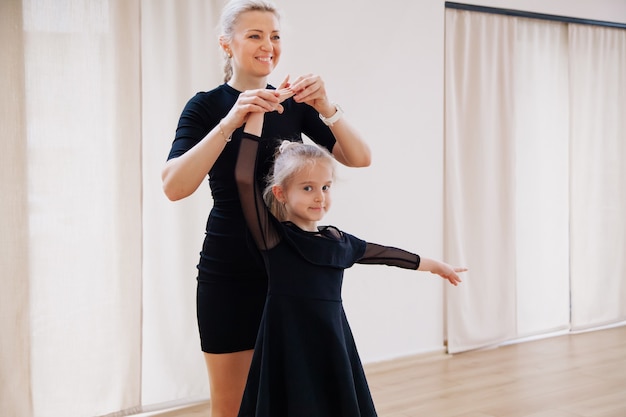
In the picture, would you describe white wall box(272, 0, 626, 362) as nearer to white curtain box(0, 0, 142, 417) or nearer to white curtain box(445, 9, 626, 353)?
white curtain box(445, 9, 626, 353)

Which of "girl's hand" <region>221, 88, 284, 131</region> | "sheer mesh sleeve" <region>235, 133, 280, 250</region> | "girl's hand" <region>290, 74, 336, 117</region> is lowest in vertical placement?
"sheer mesh sleeve" <region>235, 133, 280, 250</region>

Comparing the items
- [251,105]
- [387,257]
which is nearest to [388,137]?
[387,257]

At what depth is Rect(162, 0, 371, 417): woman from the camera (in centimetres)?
171

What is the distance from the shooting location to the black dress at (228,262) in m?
1.77

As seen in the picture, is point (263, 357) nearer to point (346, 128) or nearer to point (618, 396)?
point (346, 128)

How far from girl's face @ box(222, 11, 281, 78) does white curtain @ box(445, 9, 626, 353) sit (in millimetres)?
2917

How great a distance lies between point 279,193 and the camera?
182 centimetres

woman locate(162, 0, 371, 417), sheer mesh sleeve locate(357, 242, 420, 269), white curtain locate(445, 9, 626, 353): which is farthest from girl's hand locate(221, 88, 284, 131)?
white curtain locate(445, 9, 626, 353)

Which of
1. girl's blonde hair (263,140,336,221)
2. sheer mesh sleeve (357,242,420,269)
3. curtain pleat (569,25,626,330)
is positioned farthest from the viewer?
curtain pleat (569,25,626,330)

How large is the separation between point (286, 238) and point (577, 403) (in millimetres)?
2408

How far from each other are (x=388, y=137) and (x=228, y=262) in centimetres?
261

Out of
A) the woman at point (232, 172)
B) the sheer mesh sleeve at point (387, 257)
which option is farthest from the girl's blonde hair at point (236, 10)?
the sheer mesh sleeve at point (387, 257)

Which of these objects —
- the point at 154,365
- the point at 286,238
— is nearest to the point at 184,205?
the point at 154,365

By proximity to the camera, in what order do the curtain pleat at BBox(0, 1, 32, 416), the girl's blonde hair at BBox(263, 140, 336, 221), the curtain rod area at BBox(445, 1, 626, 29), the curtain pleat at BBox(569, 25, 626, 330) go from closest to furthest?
the girl's blonde hair at BBox(263, 140, 336, 221) < the curtain pleat at BBox(0, 1, 32, 416) < the curtain rod area at BBox(445, 1, 626, 29) < the curtain pleat at BBox(569, 25, 626, 330)
